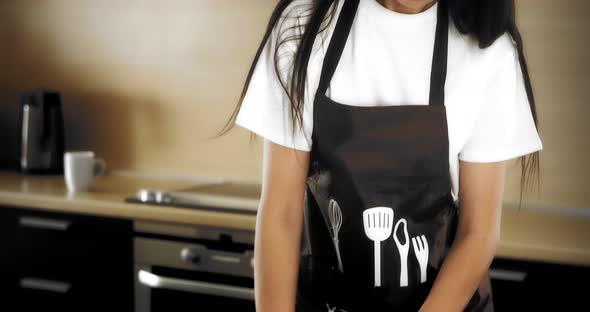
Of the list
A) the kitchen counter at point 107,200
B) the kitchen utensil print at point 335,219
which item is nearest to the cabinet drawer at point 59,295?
the kitchen counter at point 107,200

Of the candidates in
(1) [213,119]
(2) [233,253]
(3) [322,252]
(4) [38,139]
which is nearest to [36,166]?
(4) [38,139]

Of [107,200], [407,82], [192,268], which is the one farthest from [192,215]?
[407,82]

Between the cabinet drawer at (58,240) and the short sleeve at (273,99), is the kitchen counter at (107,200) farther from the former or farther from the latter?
the short sleeve at (273,99)

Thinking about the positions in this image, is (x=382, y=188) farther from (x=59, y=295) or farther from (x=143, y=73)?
(x=143, y=73)

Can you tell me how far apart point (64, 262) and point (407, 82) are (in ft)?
3.95

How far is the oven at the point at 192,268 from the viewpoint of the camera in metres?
1.70

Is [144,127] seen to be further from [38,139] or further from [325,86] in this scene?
[325,86]

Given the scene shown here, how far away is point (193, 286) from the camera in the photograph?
173cm

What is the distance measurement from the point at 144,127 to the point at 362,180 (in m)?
1.37

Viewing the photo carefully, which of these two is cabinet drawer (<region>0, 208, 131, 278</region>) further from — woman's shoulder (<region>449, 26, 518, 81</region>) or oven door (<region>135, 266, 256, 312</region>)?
woman's shoulder (<region>449, 26, 518, 81</region>)

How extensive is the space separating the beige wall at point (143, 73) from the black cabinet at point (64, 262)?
480 millimetres

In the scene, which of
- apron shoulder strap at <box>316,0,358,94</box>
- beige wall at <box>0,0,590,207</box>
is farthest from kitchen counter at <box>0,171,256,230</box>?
apron shoulder strap at <box>316,0,358,94</box>

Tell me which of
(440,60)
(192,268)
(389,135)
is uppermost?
(440,60)

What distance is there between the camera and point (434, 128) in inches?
42.6
